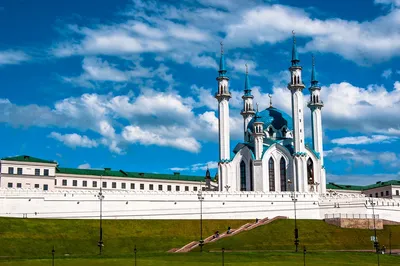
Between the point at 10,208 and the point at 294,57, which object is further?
the point at 294,57

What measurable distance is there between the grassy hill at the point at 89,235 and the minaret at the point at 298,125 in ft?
88.5

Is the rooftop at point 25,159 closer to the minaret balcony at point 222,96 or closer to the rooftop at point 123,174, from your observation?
the rooftop at point 123,174

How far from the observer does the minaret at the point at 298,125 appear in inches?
4994

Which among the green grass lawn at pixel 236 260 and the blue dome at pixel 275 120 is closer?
the green grass lawn at pixel 236 260

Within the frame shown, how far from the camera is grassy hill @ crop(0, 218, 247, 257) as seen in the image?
82.8 meters

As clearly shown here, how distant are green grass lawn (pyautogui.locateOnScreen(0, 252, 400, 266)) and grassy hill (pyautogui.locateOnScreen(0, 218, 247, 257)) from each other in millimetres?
7147

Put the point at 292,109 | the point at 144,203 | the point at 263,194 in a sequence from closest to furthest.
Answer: the point at 144,203, the point at 263,194, the point at 292,109

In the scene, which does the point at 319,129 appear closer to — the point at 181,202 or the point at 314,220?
the point at 314,220

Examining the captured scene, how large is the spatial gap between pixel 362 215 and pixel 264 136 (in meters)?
33.4

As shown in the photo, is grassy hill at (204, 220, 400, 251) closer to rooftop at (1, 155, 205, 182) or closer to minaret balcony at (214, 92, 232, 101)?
minaret balcony at (214, 92, 232, 101)

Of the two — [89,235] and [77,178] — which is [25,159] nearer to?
[77,178]

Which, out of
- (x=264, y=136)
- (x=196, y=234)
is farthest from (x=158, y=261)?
(x=264, y=136)

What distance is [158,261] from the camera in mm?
70500

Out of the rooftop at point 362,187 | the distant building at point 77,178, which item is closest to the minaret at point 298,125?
the distant building at point 77,178
